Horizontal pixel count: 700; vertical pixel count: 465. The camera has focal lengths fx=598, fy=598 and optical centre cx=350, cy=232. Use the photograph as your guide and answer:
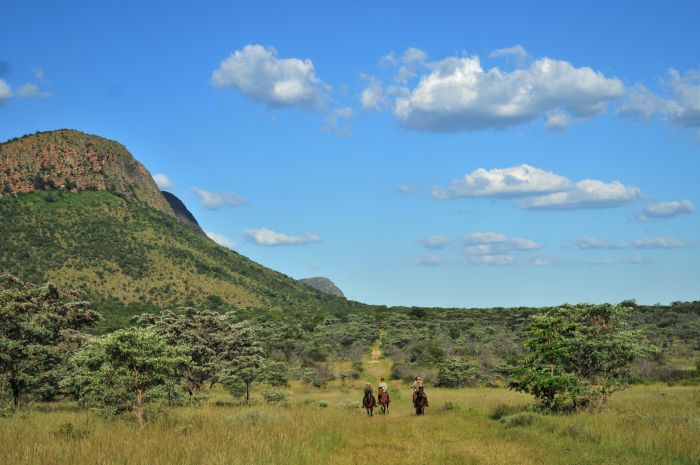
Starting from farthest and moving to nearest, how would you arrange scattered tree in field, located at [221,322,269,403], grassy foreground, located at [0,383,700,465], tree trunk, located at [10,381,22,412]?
1. scattered tree in field, located at [221,322,269,403]
2. tree trunk, located at [10,381,22,412]
3. grassy foreground, located at [0,383,700,465]

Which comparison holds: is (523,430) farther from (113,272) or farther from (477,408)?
(113,272)

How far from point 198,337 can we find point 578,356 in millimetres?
20312

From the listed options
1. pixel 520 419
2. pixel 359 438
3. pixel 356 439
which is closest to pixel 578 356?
pixel 520 419

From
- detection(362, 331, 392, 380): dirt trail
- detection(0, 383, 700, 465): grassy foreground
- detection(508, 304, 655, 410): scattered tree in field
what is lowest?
detection(362, 331, 392, 380): dirt trail

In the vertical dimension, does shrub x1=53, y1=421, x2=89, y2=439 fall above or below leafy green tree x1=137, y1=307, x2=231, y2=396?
below

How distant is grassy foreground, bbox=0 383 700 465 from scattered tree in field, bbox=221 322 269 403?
35.2ft

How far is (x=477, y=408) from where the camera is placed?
24.8 meters

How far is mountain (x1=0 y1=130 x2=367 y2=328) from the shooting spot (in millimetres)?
84312

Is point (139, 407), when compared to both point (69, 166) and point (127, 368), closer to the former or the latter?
point (127, 368)

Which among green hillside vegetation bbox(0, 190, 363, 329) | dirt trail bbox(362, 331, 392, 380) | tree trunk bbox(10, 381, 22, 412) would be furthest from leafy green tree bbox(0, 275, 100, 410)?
green hillside vegetation bbox(0, 190, 363, 329)

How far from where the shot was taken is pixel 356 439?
16.3m

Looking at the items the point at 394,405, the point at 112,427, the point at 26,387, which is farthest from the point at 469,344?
the point at 112,427

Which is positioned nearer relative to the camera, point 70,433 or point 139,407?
point 70,433

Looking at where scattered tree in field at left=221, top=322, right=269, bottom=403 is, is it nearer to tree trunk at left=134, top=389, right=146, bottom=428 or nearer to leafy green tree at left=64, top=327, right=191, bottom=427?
leafy green tree at left=64, top=327, right=191, bottom=427
